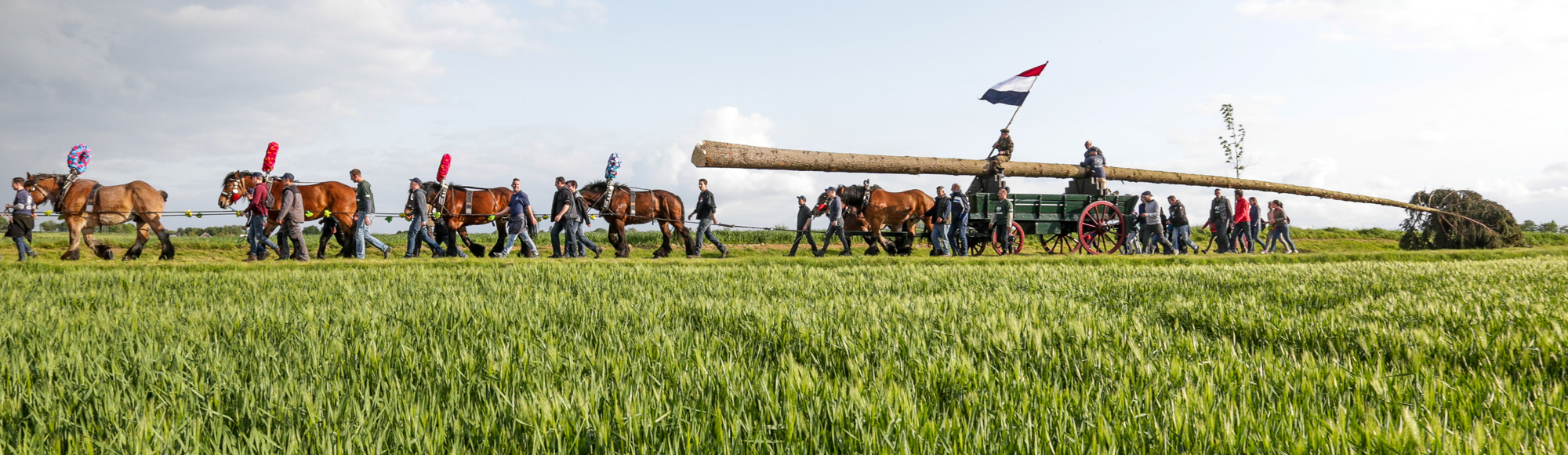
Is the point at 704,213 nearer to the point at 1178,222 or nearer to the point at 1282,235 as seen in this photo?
the point at 1178,222

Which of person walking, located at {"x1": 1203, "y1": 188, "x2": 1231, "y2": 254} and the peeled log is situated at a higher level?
the peeled log

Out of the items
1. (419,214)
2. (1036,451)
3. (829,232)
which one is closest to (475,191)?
(419,214)

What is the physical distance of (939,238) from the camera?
1595 cm

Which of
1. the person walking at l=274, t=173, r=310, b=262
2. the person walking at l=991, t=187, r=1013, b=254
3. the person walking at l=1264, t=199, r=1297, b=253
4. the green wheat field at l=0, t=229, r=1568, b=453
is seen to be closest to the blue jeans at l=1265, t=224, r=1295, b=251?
the person walking at l=1264, t=199, r=1297, b=253

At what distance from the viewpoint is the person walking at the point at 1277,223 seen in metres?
19.4

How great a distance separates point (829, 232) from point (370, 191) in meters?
9.13

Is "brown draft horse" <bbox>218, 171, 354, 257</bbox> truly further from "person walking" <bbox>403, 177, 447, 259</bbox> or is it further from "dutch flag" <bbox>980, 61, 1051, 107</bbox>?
"dutch flag" <bbox>980, 61, 1051, 107</bbox>

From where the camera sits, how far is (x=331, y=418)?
2.06 m

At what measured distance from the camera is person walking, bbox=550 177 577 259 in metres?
14.4

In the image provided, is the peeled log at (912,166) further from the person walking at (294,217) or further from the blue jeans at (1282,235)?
the person walking at (294,217)

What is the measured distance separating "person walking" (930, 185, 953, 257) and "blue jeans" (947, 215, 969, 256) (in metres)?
0.12

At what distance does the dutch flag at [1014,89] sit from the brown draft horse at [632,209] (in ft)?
24.9

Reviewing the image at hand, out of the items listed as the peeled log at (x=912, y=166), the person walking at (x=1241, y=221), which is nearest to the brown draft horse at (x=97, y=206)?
the peeled log at (x=912, y=166)

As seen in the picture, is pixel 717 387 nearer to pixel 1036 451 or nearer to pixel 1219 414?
pixel 1036 451
